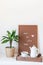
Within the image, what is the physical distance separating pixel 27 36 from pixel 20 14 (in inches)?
14.0

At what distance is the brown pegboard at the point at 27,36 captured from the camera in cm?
234

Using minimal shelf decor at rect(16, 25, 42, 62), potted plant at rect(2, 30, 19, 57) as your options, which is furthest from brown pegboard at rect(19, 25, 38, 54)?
potted plant at rect(2, 30, 19, 57)

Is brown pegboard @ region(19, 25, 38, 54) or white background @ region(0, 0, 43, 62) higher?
white background @ region(0, 0, 43, 62)

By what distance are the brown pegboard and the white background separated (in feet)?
0.20

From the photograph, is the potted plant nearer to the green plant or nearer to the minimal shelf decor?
the green plant

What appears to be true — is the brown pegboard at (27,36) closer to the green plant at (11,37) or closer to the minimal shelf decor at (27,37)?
the minimal shelf decor at (27,37)

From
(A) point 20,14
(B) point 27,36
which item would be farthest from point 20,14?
(B) point 27,36

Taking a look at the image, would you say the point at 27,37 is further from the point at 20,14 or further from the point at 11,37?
the point at 20,14

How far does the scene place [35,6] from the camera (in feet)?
7.68

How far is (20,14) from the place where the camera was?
7.82 ft

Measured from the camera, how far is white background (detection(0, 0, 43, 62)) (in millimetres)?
2340

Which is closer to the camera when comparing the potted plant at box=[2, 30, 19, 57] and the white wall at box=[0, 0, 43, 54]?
the potted plant at box=[2, 30, 19, 57]

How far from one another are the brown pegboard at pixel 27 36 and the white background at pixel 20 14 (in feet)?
0.20

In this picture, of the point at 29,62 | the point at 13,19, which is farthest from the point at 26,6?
the point at 29,62
